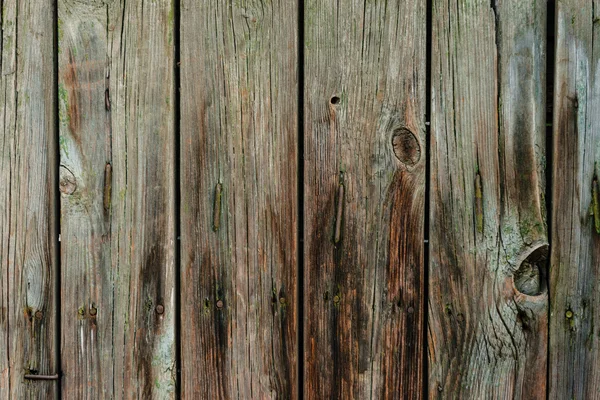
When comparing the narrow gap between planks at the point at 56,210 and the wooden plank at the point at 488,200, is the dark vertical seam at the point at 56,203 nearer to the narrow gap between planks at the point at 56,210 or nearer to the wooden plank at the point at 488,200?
the narrow gap between planks at the point at 56,210

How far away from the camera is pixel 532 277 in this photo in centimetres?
141

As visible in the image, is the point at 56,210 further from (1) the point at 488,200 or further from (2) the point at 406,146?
(1) the point at 488,200

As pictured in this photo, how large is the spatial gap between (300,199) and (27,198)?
2.48ft

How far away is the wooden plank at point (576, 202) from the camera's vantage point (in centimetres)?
138

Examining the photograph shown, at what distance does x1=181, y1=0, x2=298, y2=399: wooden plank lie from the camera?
144 cm

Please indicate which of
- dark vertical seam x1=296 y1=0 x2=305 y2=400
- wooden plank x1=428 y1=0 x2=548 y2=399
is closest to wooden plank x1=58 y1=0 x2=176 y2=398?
dark vertical seam x1=296 y1=0 x2=305 y2=400

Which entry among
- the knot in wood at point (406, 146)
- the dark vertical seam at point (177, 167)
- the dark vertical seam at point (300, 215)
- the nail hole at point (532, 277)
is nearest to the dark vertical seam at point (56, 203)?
the dark vertical seam at point (177, 167)

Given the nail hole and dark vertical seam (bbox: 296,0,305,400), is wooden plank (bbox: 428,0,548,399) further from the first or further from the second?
dark vertical seam (bbox: 296,0,305,400)

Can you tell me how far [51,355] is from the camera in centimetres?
150

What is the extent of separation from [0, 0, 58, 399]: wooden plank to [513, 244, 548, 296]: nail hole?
126 cm

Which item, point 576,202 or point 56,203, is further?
point 56,203

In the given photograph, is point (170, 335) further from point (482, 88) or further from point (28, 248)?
point (482, 88)

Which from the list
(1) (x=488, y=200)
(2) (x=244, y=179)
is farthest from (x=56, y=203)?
(1) (x=488, y=200)

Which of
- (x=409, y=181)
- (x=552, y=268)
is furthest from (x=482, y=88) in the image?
(x=552, y=268)
